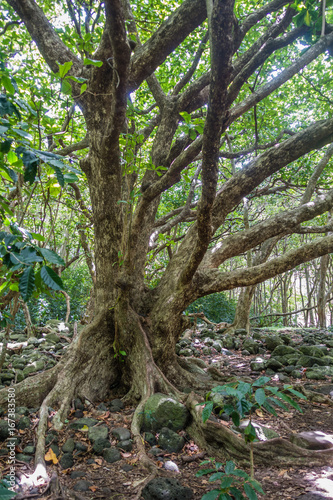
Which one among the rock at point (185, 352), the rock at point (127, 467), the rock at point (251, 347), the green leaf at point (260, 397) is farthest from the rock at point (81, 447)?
the rock at point (251, 347)

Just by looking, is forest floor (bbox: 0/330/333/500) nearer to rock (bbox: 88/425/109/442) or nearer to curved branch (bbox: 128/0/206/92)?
rock (bbox: 88/425/109/442)

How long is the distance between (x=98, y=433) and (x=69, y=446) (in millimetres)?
272

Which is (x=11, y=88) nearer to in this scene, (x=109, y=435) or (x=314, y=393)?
(x=109, y=435)

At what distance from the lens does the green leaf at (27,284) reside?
3.96 feet

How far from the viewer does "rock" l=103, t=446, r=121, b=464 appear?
2.56 metres

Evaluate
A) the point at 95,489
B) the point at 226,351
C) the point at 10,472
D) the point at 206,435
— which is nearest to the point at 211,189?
the point at 206,435

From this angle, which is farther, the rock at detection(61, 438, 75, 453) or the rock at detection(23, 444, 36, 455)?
the rock at detection(61, 438, 75, 453)

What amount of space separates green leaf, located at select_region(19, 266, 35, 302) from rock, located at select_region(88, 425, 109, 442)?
2138 mm

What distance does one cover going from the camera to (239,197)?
13.1 ft

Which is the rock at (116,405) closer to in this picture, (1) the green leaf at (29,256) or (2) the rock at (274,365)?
(2) the rock at (274,365)

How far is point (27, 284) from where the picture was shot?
1.22 metres

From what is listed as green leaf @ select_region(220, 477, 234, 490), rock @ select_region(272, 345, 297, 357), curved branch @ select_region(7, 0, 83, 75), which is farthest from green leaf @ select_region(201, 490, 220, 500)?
rock @ select_region(272, 345, 297, 357)

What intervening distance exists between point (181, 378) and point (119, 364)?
0.80 m

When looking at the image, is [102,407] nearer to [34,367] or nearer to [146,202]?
[34,367]
